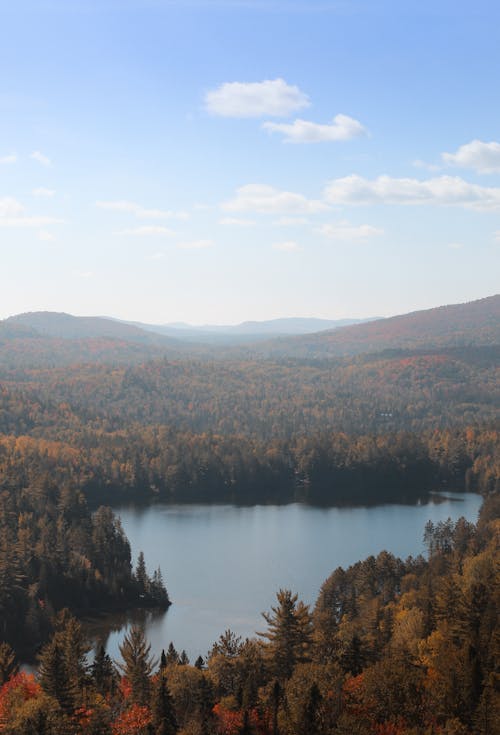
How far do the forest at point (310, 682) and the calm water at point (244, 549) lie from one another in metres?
12.4

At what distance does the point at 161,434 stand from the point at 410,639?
10401 centimetres

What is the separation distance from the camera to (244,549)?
87188mm

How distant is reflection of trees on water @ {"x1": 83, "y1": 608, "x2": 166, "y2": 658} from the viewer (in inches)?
2376

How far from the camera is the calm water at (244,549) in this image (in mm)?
63281

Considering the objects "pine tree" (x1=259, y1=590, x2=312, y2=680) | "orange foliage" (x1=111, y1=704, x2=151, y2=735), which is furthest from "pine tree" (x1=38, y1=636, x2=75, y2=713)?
"pine tree" (x1=259, y1=590, x2=312, y2=680)

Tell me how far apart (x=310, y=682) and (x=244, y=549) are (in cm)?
5259

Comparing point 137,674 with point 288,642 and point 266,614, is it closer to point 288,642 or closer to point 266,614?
point 288,642

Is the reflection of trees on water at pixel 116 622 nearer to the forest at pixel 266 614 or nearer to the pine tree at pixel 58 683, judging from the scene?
the forest at pixel 266 614

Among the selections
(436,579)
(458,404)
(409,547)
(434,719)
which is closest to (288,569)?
(409,547)

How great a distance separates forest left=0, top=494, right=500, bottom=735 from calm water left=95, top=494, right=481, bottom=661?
40.6 feet

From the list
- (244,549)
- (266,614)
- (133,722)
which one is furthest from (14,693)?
(244,549)

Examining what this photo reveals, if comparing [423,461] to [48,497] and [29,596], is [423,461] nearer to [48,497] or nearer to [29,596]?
[48,497]

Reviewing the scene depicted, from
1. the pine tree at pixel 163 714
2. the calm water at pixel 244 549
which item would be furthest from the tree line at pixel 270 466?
the pine tree at pixel 163 714

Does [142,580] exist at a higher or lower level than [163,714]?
lower
